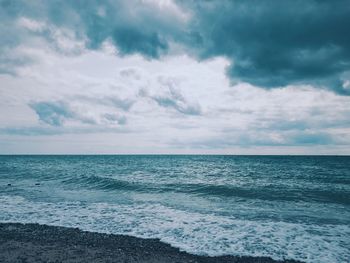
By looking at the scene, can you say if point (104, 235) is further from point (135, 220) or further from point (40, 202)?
point (40, 202)

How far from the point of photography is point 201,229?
13555 mm

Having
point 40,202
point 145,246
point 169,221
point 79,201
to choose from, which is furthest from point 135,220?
point 40,202

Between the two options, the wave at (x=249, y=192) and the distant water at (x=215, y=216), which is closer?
the distant water at (x=215, y=216)

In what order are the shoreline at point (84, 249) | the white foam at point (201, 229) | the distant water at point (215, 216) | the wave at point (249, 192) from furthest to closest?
the wave at point (249, 192), the distant water at point (215, 216), the white foam at point (201, 229), the shoreline at point (84, 249)

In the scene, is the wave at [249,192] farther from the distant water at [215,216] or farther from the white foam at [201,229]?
the white foam at [201,229]

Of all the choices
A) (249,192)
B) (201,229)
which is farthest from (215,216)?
(249,192)

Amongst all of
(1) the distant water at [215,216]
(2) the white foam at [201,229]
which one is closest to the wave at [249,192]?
(1) the distant water at [215,216]

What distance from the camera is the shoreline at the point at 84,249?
32.3ft

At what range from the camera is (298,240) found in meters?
12.1

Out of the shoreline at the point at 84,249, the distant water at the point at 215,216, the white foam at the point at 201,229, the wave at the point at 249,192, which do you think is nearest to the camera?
the shoreline at the point at 84,249

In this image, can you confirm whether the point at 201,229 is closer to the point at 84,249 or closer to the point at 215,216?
the point at 215,216

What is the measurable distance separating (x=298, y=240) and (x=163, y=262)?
21.7 feet

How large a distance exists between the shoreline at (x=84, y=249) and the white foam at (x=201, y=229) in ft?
2.22

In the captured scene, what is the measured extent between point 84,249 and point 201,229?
583cm
